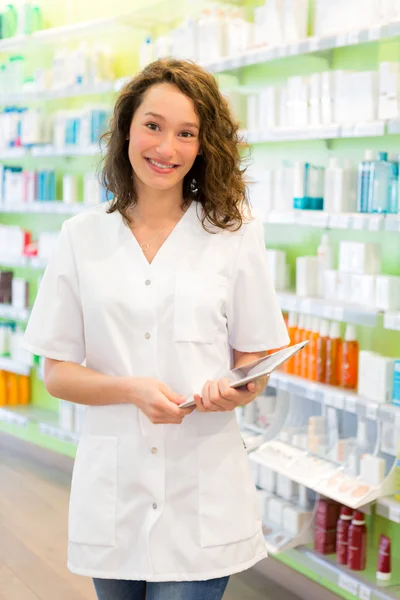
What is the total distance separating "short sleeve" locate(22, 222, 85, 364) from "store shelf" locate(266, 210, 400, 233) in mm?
1542

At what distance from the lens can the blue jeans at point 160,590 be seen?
62.7 inches

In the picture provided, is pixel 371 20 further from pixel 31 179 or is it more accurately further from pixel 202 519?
pixel 31 179

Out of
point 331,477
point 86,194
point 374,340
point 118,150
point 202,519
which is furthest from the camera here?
point 86,194

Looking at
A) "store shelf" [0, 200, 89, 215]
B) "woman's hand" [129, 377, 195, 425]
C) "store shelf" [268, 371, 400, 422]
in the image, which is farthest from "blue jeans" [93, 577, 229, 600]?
"store shelf" [0, 200, 89, 215]

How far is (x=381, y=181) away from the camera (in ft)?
9.95

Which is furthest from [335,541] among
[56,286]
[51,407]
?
[51,407]

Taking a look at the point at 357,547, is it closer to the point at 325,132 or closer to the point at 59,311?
the point at 325,132

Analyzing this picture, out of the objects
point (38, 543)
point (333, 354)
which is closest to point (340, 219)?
point (333, 354)

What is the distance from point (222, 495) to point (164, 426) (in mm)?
172

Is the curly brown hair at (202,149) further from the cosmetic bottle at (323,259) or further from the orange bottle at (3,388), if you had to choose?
the orange bottle at (3,388)

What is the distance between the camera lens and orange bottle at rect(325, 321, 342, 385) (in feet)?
11.1

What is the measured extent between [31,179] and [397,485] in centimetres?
312

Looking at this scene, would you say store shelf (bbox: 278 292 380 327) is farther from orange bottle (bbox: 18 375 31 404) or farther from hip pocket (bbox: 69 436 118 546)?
orange bottle (bbox: 18 375 31 404)

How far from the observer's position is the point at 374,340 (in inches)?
138
